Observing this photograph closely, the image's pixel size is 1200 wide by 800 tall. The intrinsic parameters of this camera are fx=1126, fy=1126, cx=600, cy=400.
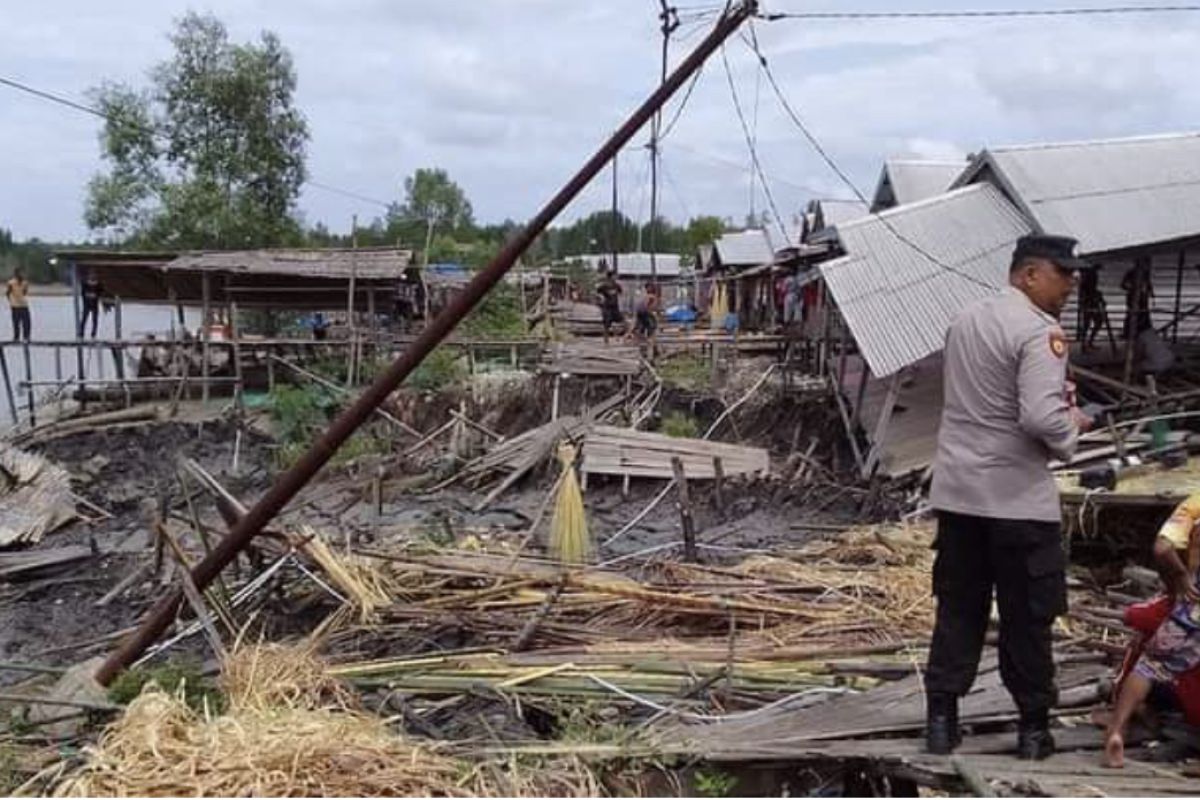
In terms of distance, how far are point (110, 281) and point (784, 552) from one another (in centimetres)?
1944

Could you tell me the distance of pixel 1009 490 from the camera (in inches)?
140

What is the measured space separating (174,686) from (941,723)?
3.37 metres

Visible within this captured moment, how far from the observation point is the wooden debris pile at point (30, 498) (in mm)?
13984

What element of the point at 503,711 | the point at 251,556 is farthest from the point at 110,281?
the point at 503,711

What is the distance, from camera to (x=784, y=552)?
9094 millimetres

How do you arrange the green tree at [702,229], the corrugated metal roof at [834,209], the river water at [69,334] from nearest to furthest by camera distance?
the river water at [69,334]
the corrugated metal roof at [834,209]
the green tree at [702,229]

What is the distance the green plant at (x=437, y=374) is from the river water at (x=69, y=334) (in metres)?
7.15

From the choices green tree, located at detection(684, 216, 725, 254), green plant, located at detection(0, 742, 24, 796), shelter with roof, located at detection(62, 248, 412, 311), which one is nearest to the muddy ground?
green plant, located at detection(0, 742, 24, 796)

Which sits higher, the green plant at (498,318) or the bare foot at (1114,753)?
the green plant at (498,318)

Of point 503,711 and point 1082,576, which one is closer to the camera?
point 503,711

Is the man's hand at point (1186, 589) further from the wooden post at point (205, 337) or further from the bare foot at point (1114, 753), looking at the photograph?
the wooden post at point (205, 337)

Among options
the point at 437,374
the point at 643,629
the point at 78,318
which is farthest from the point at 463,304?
the point at 78,318

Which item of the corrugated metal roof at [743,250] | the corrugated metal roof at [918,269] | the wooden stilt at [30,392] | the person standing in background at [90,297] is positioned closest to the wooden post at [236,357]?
the person standing in background at [90,297]

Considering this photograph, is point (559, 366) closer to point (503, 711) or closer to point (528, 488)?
point (528, 488)
